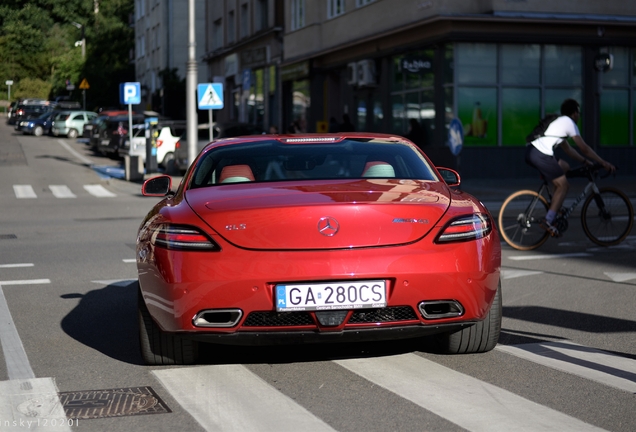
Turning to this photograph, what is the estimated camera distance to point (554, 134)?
11516 millimetres

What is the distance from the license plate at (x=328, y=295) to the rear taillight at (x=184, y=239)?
0.43 meters

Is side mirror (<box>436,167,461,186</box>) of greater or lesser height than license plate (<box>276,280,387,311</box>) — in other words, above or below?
above

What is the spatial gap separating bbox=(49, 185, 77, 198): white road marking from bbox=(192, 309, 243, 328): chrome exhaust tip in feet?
64.3

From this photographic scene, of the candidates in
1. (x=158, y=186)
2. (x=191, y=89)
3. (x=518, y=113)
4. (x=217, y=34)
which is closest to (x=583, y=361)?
(x=158, y=186)

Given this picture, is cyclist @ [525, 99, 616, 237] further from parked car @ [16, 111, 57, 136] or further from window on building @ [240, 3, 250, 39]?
parked car @ [16, 111, 57, 136]

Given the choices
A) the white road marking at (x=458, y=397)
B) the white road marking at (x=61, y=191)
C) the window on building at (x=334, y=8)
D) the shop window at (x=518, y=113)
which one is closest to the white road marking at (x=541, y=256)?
the white road marking at (x=458, y=397)

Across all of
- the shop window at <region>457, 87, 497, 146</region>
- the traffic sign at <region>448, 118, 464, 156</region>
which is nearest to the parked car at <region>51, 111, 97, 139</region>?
the shop window at <region>457, 87, 497, 146</region>

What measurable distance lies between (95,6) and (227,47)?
60594 millimetres

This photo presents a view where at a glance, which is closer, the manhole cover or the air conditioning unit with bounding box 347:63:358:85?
the manhole cover

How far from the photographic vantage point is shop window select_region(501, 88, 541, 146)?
89.0 ft

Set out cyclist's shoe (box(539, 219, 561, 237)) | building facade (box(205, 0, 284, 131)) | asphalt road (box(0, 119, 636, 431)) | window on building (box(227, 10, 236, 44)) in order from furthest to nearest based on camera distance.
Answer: window on building (box(227, 10, 236, 44)) < building facade (box(205, 0, 284, 131)) < cyclist's shoe (box(539, 219, 561, 237)) < asphalt road (box(0, 119, 636, 431))

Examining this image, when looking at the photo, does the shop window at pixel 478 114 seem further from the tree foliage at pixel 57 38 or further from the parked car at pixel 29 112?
the tree foliage at pixel 57 38

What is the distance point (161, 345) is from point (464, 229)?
5.94 ft

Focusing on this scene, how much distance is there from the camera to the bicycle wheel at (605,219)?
39.9ft
